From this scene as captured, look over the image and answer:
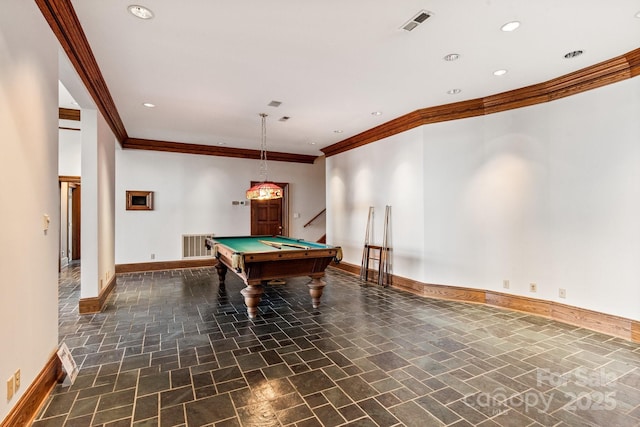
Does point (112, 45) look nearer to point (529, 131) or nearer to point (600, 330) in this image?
point (529, 131)

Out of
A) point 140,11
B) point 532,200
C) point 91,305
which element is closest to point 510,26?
point 532,200

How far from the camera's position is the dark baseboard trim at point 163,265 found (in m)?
7.05

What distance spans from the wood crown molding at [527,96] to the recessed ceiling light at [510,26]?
152cm

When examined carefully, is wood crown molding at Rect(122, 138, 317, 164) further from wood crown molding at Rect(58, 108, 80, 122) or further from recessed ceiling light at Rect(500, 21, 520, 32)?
recessed ceiling light at Rect(500, 21, 520, 32)

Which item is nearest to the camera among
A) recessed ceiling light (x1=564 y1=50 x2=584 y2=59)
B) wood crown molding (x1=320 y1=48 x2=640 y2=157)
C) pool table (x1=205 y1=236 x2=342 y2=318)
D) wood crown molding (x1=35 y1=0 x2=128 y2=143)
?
wood crown molding (x1=35 y1=0 x2=128 y2=143)

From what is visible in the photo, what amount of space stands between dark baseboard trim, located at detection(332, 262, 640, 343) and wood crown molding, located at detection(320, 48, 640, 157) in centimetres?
268

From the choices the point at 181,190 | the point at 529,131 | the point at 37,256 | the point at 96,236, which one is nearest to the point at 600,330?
the point at 529,131

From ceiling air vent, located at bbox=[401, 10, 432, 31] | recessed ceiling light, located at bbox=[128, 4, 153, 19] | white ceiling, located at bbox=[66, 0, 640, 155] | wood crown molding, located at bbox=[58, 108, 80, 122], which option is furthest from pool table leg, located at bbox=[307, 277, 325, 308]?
wood crown molding, located at bbox=[58, 108, 80, 122]

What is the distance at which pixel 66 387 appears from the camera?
246 cm

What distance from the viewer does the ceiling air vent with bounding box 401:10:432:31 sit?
2635 mm

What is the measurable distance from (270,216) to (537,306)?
6.49 m

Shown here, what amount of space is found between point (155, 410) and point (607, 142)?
16.9 feet

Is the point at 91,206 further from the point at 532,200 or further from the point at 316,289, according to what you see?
the point at 532,200

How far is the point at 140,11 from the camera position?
102 inches
